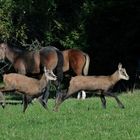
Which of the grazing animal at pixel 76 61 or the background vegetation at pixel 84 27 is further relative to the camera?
the background vegetation at pixel 84 27

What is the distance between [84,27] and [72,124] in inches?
690

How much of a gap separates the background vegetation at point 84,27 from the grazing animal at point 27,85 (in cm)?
1066

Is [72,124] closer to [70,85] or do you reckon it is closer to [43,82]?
[43,82]

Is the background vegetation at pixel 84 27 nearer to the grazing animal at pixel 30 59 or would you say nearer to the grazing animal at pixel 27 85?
the grazing animal at pixel 30 59

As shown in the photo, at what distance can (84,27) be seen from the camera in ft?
100

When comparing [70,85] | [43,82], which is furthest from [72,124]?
[70,85]

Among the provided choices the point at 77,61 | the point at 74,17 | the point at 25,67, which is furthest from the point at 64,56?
the point at 74,17

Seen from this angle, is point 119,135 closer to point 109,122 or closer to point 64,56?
point 109,122

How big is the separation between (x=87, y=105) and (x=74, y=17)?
1467 centimetres

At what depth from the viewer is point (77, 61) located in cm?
2391

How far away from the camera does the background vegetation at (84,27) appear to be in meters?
28.7

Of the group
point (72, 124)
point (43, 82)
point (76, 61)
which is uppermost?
point (72, 124)

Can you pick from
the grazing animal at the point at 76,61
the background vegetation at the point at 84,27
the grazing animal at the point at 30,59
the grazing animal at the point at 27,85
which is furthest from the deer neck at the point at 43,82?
the background vegetation at the point at 84,27

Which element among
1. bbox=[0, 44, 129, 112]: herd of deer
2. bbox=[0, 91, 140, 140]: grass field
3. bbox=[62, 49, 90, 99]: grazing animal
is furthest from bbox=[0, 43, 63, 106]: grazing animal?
bbox=[0, 91, 140, 140]: grass field
